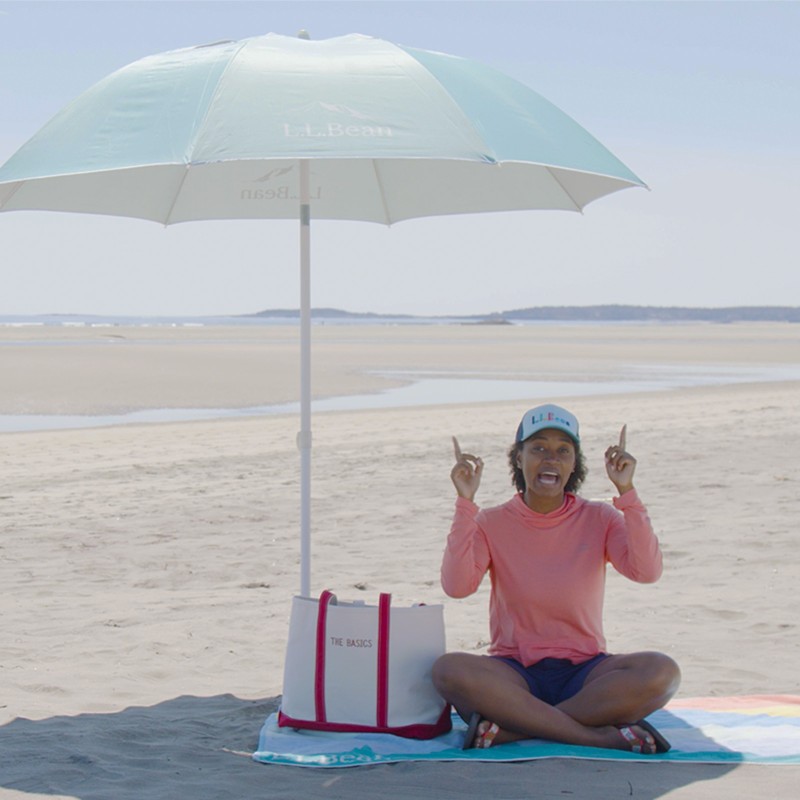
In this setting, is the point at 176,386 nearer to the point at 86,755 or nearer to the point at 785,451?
the point at 785,451

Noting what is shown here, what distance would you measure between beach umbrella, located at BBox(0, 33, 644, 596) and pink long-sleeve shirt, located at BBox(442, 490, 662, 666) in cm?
73

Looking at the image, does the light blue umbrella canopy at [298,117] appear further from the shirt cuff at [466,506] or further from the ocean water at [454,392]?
the ocean water at [454,392]

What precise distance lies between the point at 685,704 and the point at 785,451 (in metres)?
7.82

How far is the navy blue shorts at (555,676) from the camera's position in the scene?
4090 millimetres

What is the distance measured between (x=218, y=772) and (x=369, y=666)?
0.62 meters

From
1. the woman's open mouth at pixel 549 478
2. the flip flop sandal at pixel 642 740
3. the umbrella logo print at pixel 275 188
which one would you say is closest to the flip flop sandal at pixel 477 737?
the flip flop sandal at pixel 642 740

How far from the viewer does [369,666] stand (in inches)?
163

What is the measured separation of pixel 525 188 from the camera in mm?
5172

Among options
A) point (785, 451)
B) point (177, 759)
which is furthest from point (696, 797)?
point (785, 451)

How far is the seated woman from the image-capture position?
399cm

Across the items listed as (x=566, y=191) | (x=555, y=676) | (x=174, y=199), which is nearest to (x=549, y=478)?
(x=555, y=676)

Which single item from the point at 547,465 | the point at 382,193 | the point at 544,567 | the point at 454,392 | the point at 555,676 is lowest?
the point at 555,676

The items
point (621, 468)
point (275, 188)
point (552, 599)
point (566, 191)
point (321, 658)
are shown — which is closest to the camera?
point (621, 468)

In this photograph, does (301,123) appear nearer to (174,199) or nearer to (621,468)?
(621,468)
